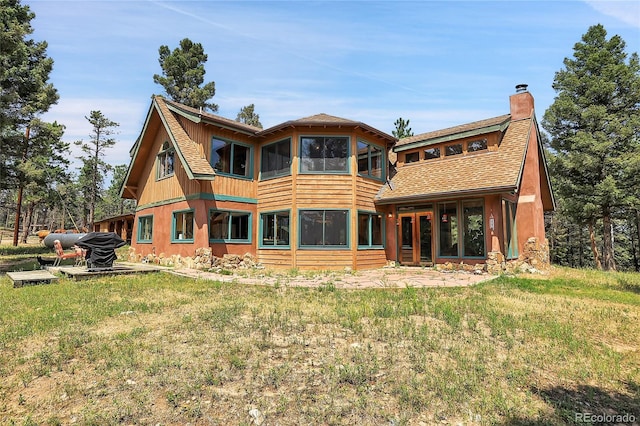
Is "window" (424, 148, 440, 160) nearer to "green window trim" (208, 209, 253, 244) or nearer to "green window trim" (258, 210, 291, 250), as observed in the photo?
"green window trim" (258, 210, 291, 250)

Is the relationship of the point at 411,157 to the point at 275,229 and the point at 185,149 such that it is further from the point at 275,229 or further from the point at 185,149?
the point at 185,149

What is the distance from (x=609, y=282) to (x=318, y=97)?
16.2 m

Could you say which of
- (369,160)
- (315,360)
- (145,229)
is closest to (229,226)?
(145,229)

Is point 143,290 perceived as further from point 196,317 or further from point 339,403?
point 339,403

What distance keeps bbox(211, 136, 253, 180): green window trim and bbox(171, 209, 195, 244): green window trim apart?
2431 millimetres

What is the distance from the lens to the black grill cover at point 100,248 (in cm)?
1160

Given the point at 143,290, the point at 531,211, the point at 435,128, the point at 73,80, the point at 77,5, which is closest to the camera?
the point at 143,290

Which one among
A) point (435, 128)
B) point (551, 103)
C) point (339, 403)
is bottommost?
point (339, 403)

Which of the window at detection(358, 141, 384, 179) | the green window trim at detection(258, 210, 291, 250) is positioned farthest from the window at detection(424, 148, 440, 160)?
the green window trim at detection(258, 210, 291, 250)

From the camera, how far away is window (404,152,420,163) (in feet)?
55.6

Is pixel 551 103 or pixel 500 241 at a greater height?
pixel 551 103

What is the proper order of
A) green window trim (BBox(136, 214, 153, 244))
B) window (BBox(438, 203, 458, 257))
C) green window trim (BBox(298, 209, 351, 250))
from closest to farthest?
window (BBox(438, 203, 458, 257)), green window trim (BBox(298, 209, 351, 250)), green window trim (BBox(136, 214, 153, 244))

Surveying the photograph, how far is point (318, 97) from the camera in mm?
19859

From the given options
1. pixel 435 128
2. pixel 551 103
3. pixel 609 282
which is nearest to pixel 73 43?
pixel 435 128
